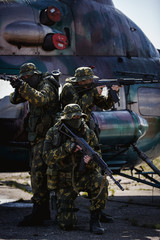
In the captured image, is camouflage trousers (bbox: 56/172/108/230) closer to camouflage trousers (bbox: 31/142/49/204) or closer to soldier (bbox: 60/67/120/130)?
camouflage trousers (bbox: 31/142/49/204)

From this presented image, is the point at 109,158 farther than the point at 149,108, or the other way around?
the point at 149,108

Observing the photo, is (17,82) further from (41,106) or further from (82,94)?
(82,94)

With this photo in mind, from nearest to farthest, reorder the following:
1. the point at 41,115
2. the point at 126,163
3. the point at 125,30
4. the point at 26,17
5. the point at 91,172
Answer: the point at 91,172 → the point at 41,115 → the point at 26,17 → the point at 126,163 → the point at 125,30

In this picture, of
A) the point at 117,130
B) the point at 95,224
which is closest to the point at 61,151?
the point at 95,224

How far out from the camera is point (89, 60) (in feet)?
26.8

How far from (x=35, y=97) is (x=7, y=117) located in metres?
1.24

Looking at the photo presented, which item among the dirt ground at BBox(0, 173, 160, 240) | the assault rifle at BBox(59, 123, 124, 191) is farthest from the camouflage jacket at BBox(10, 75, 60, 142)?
the dirt ground at BBox(0, 173, 160, 240)

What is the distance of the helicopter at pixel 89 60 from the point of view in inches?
273

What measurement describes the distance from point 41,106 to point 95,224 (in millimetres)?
1814

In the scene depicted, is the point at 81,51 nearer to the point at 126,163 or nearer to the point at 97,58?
the point at 97,58

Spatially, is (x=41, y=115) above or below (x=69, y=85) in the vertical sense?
below

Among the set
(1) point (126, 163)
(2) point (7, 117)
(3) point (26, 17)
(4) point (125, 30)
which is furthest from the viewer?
(4) point (125, 30)

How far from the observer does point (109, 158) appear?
7637mm

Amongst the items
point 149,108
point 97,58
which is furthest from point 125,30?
point 149,108
